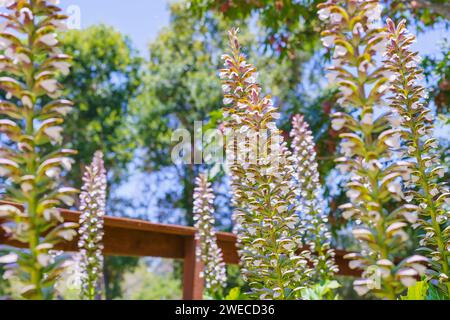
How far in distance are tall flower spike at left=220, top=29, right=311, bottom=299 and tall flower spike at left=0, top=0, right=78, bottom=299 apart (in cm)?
111

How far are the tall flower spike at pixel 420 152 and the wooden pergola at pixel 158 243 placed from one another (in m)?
3.18

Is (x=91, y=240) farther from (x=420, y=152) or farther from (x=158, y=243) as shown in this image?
(x=420, y=152)

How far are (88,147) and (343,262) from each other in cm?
1568

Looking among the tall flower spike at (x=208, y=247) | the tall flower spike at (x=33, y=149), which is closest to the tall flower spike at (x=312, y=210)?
the tall flower spike at (x=208, y=247)

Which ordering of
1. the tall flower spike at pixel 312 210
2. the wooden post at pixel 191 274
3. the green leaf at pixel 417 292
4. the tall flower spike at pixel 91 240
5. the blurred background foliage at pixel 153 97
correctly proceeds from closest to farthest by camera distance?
the green leaf at pixel 417 292, the tall flower spike at pixel 91 240, the tall flower spike at pixel 312 210, the wooden post at pixel 191 274, the blurred background foliage at pixel 153 97

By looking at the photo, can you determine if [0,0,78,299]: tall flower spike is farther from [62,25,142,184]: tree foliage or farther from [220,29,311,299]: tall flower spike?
[62,25,142,184]: tree foliage

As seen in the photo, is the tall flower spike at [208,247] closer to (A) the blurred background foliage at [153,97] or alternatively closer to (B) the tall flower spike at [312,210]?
(B) the tall flower spike at [312,210]

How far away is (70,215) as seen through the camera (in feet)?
15.3

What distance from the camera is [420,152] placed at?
264 cm

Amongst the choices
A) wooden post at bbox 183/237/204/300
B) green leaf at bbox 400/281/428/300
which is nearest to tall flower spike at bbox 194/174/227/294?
wooden post at bbox 183/237/204/300

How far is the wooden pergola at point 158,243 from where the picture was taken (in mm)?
5090

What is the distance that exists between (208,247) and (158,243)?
68 cm
